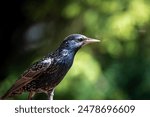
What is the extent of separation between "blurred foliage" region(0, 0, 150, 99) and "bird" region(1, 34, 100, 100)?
685 mm

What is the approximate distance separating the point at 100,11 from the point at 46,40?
0.96ft

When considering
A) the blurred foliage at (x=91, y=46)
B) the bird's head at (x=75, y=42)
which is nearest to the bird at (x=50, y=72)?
the bird's head at (x=75, y=42)

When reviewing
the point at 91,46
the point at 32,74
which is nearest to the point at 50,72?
the point at 32,74

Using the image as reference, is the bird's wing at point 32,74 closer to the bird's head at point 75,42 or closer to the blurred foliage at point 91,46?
the bird's head at point 75,42

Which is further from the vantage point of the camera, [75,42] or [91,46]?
[91,46]

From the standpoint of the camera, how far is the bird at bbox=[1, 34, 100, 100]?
1.52 metres

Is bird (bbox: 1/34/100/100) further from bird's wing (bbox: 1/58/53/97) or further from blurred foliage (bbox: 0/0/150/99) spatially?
blurred foliage (bbox: 0/0/150/99)

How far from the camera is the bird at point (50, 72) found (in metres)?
1.52

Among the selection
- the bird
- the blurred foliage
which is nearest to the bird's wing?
the bird

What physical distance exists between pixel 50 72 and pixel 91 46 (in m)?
0.92

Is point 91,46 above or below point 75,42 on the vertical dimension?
below

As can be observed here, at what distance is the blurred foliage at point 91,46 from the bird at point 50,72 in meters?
0.69

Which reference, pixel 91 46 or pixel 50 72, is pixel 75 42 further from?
pixel 91 46

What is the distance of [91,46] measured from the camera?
2441mm
